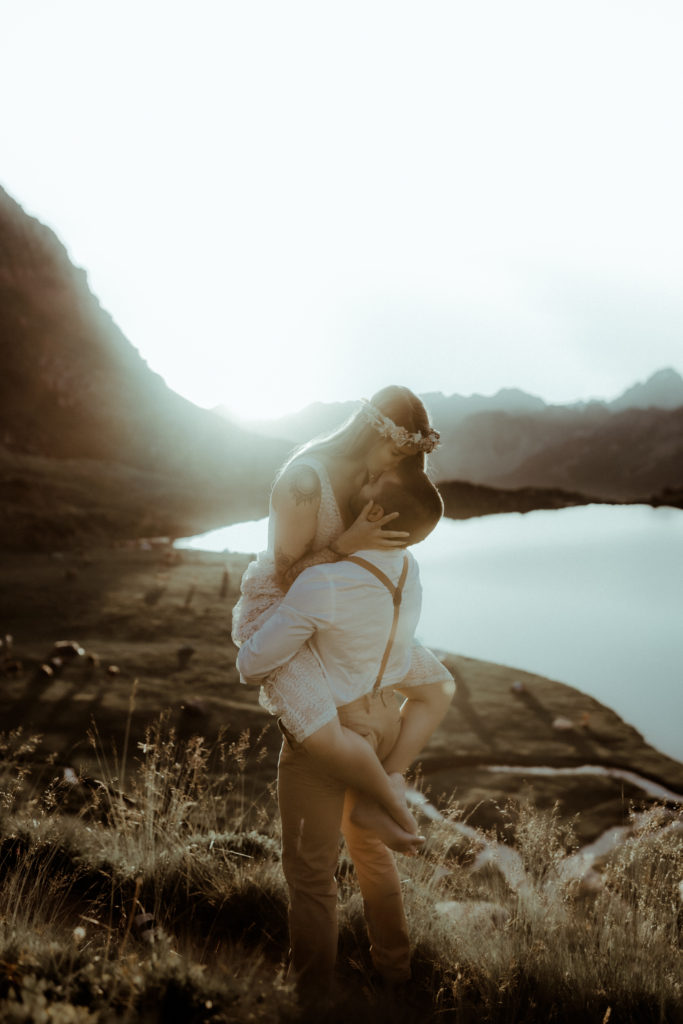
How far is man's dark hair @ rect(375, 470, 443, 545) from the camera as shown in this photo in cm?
230

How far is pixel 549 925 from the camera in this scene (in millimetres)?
3160

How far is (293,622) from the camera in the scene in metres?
2.18

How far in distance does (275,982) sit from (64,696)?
598cm

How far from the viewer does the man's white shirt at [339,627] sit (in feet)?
7.18

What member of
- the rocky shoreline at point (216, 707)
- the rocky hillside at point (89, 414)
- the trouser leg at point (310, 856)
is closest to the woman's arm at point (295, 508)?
the trouser leg at point (310, 856)

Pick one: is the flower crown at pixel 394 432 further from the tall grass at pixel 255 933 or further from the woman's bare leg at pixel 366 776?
the tall grass at pixel 255 933

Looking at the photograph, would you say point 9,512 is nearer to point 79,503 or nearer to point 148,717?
→ point 79,503

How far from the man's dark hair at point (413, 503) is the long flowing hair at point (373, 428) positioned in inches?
2.2

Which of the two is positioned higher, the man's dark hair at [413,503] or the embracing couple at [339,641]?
the man's dark hair at [413,503]

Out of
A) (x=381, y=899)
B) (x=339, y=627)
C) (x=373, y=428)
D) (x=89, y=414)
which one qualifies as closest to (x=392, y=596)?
(x=339, y=627)

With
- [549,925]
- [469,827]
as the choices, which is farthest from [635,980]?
[469,827]

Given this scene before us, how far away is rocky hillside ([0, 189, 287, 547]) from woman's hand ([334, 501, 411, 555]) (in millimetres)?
30769

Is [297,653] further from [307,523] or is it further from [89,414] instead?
[89,414]

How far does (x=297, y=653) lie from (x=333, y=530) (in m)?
0.40
